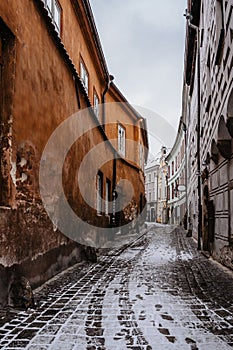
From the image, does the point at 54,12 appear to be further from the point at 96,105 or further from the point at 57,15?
the point at 96,105

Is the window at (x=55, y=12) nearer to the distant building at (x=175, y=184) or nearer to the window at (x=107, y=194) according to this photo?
the window at (x=107, y=194)

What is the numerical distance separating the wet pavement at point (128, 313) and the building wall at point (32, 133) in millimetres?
524

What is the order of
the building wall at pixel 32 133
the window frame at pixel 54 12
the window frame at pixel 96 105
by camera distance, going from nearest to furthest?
the building wall at pixel 32 133 → the window frame at pixel 54 12 → the window frame at pixel 96 105

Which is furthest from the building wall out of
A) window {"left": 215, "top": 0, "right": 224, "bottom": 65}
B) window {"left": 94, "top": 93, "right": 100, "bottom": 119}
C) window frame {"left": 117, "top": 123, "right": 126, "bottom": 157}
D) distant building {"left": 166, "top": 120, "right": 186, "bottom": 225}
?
distant building {"left": 166, "top": 120, "right": 186, "bottom": 225}

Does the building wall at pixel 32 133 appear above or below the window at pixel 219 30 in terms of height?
below

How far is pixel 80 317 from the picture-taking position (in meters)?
4.17

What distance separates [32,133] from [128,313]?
2.69 metres

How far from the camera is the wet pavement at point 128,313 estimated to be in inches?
134

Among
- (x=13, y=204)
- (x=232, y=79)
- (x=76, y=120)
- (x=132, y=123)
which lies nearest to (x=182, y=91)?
(x=132, y=123)

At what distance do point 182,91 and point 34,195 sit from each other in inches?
Result: 786

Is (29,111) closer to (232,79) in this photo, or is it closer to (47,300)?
(47,300)

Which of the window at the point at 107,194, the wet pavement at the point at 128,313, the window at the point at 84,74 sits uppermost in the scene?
the window at the point at 84,74

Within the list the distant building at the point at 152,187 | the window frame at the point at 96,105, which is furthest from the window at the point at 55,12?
the distant building at the point at 152,187

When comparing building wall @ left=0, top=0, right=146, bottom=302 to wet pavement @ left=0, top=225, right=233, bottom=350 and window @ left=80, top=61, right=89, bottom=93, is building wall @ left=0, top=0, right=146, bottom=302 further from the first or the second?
window @ left=80, top=61, right=89, bottom=93
